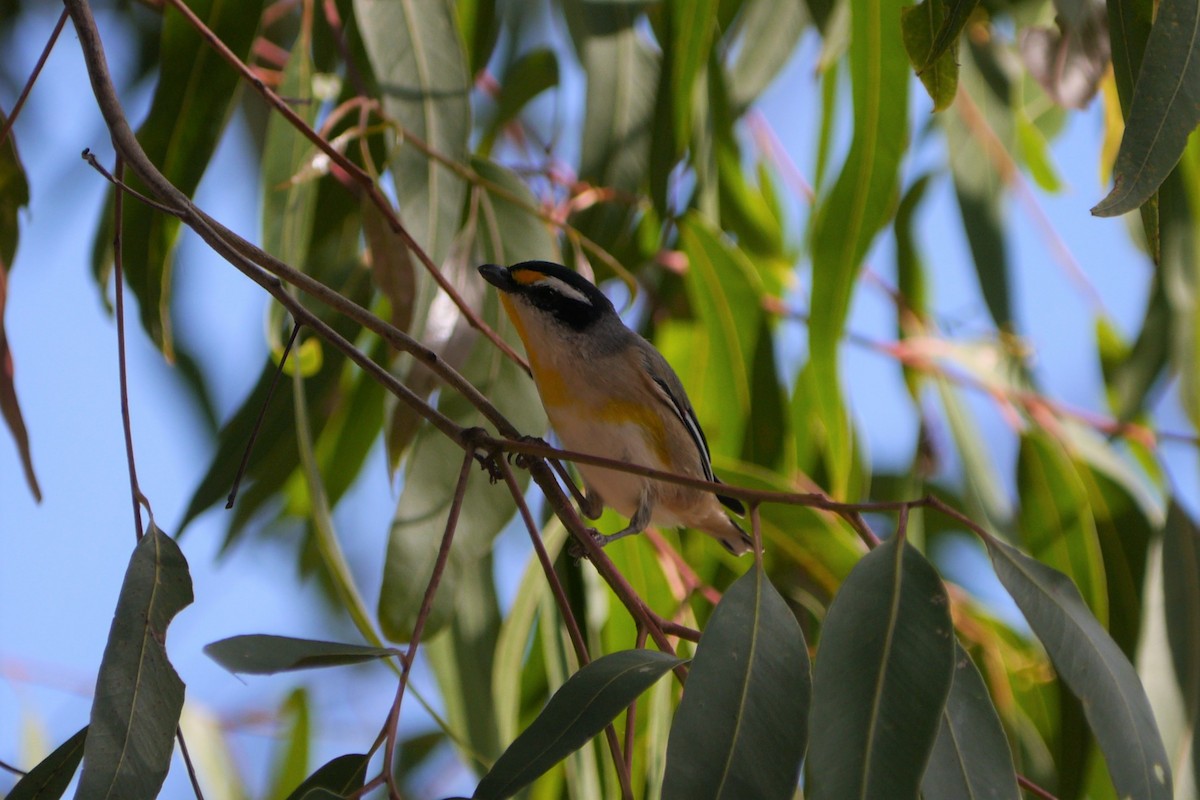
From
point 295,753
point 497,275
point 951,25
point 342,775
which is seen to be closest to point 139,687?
point 342,775

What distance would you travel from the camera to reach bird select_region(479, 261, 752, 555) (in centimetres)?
268

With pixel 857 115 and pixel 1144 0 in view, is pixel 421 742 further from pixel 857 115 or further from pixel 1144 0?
pixel 1144 0

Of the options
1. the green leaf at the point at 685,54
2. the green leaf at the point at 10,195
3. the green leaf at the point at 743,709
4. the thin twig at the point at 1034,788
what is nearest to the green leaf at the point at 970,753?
the thin twig at the point at 1034,788

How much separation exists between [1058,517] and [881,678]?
218cm

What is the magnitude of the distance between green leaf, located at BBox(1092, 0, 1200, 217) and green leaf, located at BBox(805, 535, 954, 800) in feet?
1.72

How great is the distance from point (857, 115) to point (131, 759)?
2.14 meters

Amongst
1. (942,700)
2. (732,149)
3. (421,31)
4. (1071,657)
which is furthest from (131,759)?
(732,149)

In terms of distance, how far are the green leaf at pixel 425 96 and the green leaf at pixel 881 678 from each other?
1289mm

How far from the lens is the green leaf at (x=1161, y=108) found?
5.10 feet

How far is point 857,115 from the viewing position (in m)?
2.92

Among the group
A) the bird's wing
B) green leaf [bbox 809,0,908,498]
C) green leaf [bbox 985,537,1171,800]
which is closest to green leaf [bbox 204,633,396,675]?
green leaf [bbox 985,537,1171,800]

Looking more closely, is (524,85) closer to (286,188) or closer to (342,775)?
(286,188)

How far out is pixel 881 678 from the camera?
1.51m

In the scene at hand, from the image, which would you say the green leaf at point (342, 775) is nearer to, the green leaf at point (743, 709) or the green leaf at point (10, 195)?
the green leaf at point (743, 709)
